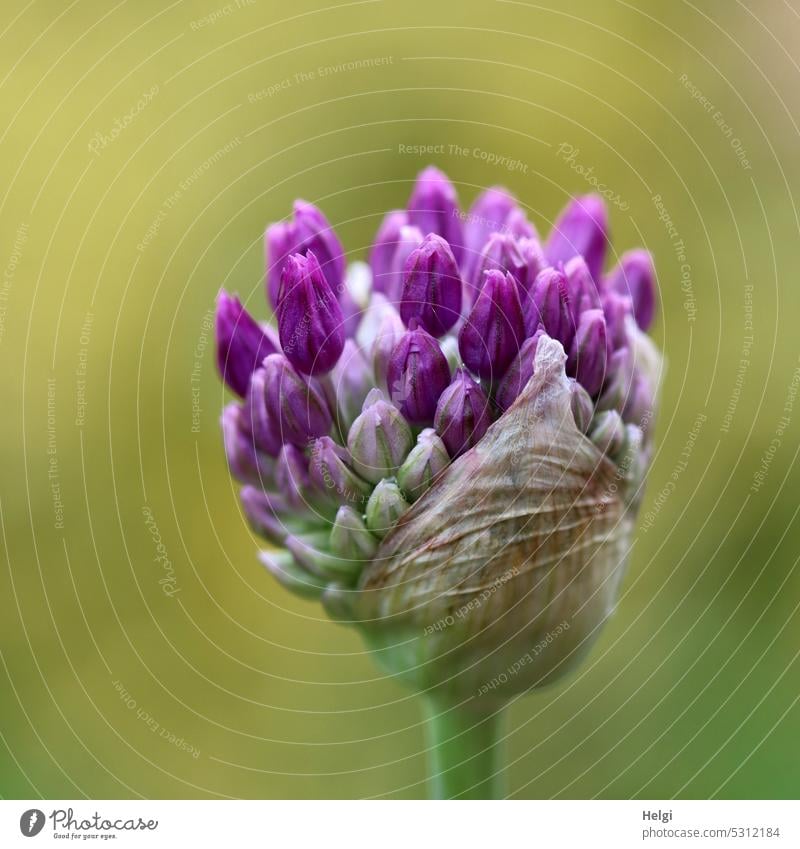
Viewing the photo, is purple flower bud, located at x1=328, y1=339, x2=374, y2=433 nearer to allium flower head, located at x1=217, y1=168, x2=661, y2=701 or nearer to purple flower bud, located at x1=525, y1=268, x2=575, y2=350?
allium flower head, located at x1=217, y1=168, x2=661, y2=701

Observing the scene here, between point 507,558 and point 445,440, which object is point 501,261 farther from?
point 507,558

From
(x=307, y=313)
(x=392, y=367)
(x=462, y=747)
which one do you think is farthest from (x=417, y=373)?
(x=462, y=747)

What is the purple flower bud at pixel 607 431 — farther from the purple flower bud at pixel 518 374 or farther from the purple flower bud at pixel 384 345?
the purple flower bud at pixel 384 345

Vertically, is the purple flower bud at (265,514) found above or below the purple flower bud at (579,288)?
below

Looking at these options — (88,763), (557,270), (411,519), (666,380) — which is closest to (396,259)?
(557,270)

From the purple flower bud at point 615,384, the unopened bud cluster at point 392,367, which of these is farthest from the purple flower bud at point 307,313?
the purple flower bud at point 615,384
